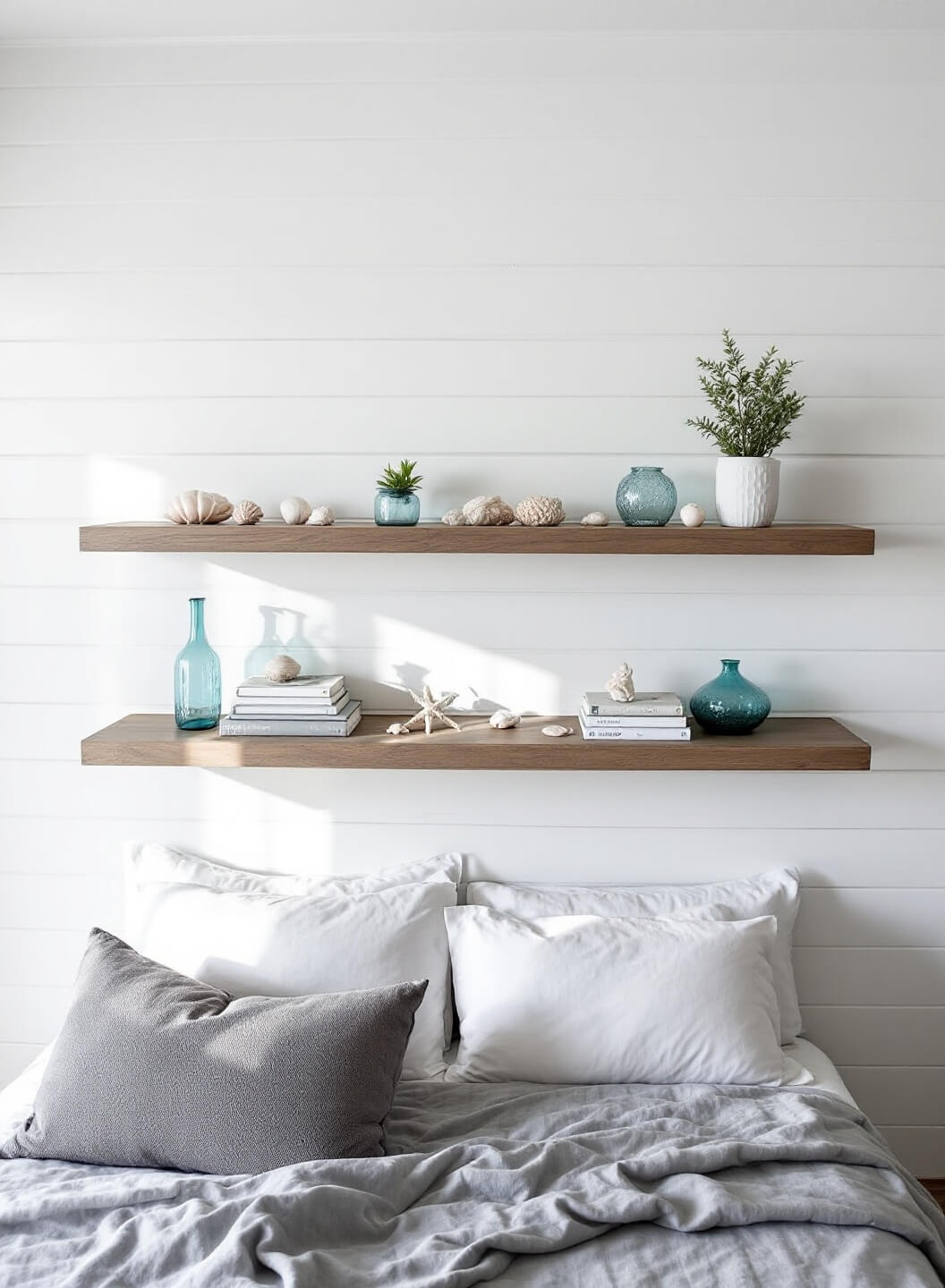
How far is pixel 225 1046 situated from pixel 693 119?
202 cm

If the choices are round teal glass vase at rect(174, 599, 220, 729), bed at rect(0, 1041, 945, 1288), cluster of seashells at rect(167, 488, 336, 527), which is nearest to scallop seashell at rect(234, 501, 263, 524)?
cluster of seashells at rect(167, 488, 336, 527)

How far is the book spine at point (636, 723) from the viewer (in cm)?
230

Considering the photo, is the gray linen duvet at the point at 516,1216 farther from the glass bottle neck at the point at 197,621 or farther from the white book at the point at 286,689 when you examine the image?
the glass bottle neck at the point at 197,621

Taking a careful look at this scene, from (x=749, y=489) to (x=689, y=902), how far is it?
0.88 m

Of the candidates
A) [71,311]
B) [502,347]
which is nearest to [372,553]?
[502,347]

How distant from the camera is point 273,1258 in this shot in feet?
5.11

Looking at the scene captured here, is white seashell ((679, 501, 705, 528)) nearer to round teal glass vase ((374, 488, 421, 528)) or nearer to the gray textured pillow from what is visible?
round teal glass vase ((374, 488, 421, 528))

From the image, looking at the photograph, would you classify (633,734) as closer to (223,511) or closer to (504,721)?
(504,721)

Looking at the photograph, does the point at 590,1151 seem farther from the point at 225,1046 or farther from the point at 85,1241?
the point at 85,1241

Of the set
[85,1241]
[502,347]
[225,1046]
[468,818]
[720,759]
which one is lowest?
[85,1241]

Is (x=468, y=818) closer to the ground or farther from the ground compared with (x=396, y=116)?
closer to the ground

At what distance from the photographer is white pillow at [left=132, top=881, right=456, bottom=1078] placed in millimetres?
2223

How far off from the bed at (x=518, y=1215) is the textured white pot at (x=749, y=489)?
1114 mm

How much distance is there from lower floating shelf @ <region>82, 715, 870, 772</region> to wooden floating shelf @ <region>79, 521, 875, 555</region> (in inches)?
15.1
